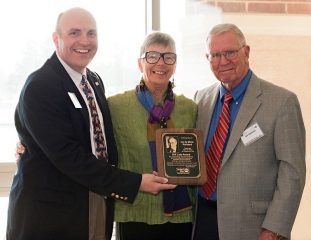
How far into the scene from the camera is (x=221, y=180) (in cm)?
270

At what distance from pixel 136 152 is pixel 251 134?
0.66 meters

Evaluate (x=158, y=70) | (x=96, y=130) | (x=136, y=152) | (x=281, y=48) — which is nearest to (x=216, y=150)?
(x=136, y=152)

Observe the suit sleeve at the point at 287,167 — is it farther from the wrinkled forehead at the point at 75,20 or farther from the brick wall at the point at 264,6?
the brick wall at the point at 264,6

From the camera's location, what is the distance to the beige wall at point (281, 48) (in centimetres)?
423

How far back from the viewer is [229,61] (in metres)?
2.77

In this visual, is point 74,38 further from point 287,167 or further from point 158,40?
point 287,167

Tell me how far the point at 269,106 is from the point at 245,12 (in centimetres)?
177

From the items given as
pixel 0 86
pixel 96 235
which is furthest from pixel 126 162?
pixel 0 86

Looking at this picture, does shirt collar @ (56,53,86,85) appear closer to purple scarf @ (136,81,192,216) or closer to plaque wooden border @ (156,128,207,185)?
purple scarf @ (136,81,192,216)

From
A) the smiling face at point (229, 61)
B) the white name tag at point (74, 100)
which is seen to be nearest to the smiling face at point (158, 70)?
the smiling face at point (229, 61)

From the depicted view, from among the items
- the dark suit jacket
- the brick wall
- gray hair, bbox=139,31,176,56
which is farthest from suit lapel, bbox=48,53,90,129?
the brick wall

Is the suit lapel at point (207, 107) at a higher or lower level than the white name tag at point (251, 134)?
higher

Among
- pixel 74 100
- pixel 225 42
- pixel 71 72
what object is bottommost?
pixel 74 100

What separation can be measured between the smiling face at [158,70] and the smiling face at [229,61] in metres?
0.26
